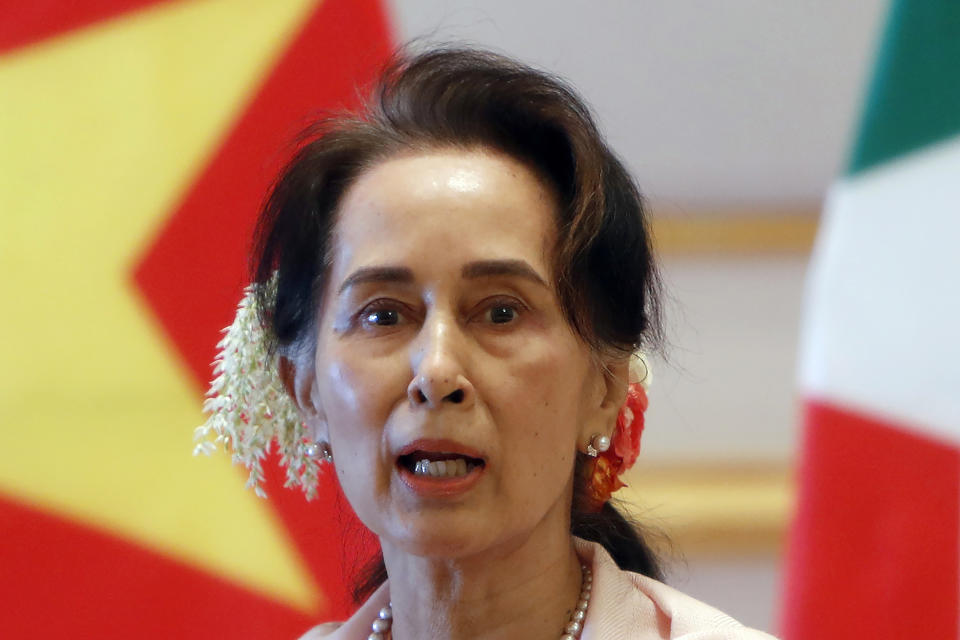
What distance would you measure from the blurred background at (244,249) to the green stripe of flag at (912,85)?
0.03m

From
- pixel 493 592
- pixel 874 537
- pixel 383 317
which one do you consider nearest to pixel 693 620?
pixel 493 592

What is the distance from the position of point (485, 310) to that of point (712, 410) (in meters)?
0.74

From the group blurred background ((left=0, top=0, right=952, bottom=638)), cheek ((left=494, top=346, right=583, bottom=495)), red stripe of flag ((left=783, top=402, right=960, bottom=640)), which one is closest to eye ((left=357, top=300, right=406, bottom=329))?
cheek ((left=494, top=346, right=583, bottom=495))

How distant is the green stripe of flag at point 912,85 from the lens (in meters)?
1.71

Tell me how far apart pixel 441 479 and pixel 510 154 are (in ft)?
1.02

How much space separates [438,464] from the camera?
104 cm

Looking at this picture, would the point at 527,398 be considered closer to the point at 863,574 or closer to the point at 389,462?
the point at 389,462

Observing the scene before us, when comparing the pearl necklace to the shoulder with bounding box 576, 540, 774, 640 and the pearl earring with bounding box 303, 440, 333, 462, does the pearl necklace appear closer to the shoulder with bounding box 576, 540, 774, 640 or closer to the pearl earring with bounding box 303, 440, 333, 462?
the shoulder with bounding box 576, 540, 774, 640

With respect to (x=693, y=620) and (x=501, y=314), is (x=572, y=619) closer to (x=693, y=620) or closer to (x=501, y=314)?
(x=693, y=620)

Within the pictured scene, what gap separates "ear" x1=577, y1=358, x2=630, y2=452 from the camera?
117cm

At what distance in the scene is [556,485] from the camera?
110 cm

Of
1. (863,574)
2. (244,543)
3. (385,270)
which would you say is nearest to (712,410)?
(863,574)

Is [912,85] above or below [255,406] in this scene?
above

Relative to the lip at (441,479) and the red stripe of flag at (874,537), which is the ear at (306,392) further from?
the red stripe of flag at (874,537)
